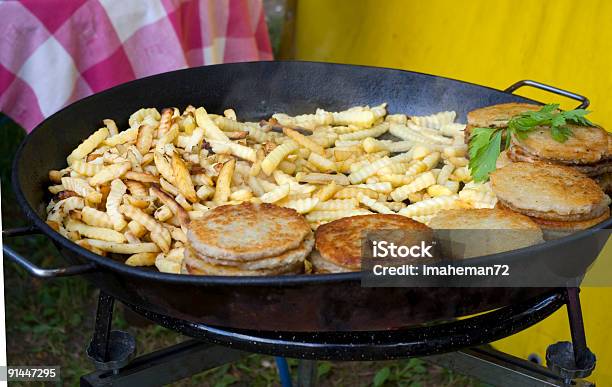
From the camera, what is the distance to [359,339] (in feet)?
5.59

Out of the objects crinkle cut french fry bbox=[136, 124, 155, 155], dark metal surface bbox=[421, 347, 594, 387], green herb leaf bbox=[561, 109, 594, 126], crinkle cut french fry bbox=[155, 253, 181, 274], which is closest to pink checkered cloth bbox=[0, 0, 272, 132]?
crinkle cut french fry bbox=[136, 124, 155, 155]

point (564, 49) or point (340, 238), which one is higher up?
point (564, 49)

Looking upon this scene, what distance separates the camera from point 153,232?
1.97 meters

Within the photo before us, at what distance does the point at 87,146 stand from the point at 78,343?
1931mm

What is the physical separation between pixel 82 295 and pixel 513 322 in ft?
10.1

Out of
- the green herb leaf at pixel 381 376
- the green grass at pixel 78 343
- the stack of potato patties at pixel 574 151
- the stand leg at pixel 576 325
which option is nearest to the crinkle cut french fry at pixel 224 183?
the stack of potato patties at pixel 574 151

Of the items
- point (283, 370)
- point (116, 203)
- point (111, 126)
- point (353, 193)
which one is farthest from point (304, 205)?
point (283, 370)

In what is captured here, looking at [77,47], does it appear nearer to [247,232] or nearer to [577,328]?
[247,232]

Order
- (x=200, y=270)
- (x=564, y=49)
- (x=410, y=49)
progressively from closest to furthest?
(x=200, y=270) < (x=564, y=49) < (x=410, y=49)

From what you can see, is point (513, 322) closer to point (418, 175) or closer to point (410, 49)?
Result: point (418, 175)

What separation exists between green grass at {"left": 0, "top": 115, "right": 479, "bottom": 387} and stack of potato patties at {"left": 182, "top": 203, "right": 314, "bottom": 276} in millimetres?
1953

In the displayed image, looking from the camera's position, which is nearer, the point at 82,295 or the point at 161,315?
the point at 161,315

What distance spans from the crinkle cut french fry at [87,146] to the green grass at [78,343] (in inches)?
54.1

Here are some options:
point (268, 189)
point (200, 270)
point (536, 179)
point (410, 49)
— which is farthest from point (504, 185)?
point (410, 49)
